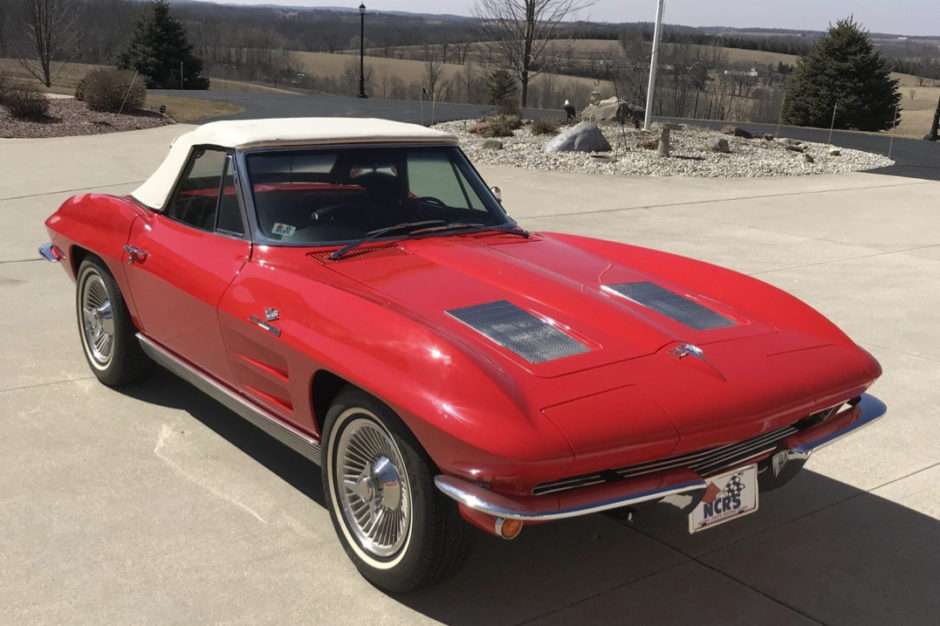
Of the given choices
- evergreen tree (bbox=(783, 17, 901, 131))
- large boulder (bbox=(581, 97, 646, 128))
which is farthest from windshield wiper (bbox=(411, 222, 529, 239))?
evergreen tree (bbox=(783, 17, 901, 131))

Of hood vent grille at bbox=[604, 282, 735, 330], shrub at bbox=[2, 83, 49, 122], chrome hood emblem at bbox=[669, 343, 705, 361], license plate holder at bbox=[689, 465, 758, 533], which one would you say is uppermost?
hood vent grille at bbox=[604, 282, 735, 330]

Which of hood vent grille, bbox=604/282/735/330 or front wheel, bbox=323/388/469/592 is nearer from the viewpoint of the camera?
front wheel, bbox=323/388/469/592

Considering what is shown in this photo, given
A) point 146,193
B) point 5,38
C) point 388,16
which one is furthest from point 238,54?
point 388,16

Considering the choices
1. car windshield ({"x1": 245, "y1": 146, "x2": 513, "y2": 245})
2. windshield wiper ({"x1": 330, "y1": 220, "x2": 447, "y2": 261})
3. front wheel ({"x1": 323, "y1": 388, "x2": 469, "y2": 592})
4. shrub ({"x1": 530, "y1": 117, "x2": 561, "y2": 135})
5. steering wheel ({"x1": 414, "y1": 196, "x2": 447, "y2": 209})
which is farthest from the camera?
shrub ({"x1": 530, "y1": 117, "x2": 561, "y2": 135})

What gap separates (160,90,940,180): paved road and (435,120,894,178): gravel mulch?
3.30 feet

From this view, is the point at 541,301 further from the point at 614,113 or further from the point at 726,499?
the point at 614,113

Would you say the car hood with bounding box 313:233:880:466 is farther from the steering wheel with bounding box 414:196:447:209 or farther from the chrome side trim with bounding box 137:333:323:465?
the chrome side trim with bounding box 137:333:323:465

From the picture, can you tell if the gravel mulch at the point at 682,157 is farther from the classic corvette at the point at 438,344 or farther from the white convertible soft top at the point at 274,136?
the classic corvette at the point at 438,344

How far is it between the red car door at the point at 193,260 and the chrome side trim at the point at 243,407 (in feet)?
0.15

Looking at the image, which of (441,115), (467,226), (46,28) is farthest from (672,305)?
(46,28)

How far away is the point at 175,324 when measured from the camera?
4039 mm

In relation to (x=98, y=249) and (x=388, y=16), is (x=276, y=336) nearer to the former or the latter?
(x=98, y=249)

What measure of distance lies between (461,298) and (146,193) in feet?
7.09

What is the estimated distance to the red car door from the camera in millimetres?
3752
